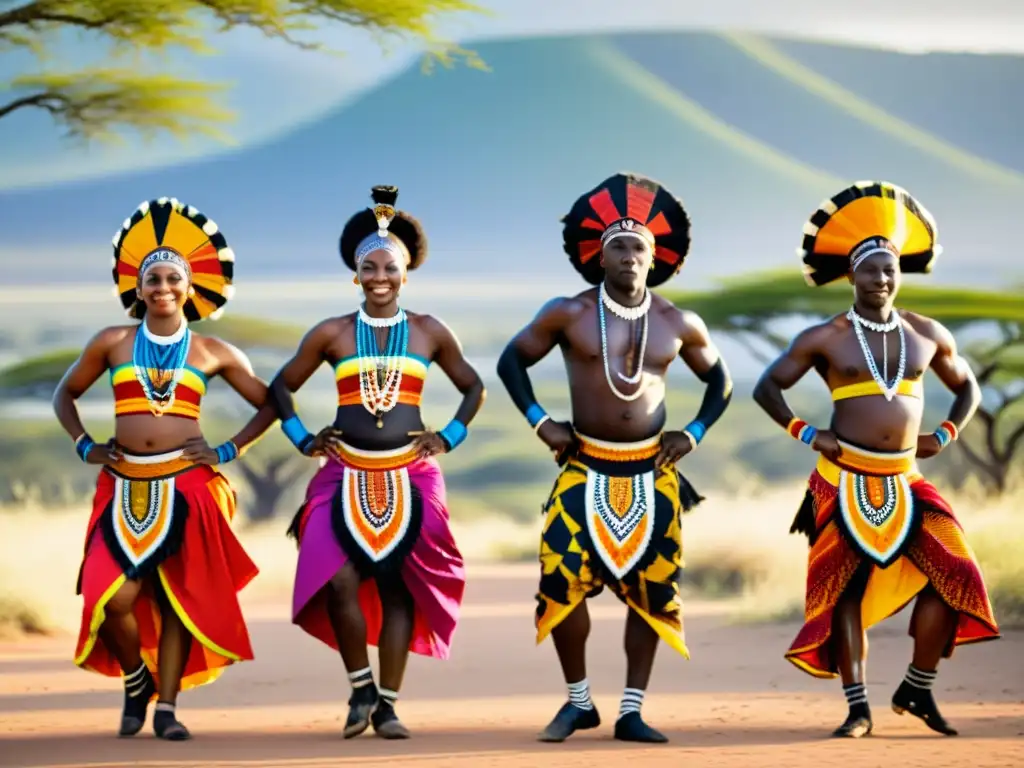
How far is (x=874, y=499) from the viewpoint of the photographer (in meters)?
8.95

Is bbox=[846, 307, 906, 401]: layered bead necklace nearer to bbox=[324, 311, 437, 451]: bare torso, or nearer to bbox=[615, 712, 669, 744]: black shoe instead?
bbox=[615, 712, 669, 744]: black shoe

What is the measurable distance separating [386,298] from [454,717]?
245 centimetres

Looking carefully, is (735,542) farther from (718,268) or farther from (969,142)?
(969,142)

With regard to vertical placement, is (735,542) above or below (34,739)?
above

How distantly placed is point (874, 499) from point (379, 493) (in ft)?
7.38

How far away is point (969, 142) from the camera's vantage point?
63.2 meters

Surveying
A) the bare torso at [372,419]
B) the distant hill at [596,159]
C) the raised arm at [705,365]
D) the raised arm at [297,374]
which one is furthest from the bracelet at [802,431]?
the distant hill at [596,159]

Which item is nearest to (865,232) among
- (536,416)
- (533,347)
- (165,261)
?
(533,347)

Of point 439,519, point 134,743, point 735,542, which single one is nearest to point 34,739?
point 134,743

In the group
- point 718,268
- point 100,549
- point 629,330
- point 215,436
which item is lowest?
point 100,549

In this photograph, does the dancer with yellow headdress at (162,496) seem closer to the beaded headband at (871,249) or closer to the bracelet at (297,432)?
the bracelet at (297,432)

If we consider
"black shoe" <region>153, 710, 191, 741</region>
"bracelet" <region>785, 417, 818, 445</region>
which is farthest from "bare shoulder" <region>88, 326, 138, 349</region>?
"bracelet" <region>785, 417, 818, 445</region>

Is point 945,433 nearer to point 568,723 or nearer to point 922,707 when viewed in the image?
point 922,707

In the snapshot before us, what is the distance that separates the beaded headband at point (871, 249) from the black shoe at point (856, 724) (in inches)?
79.3
